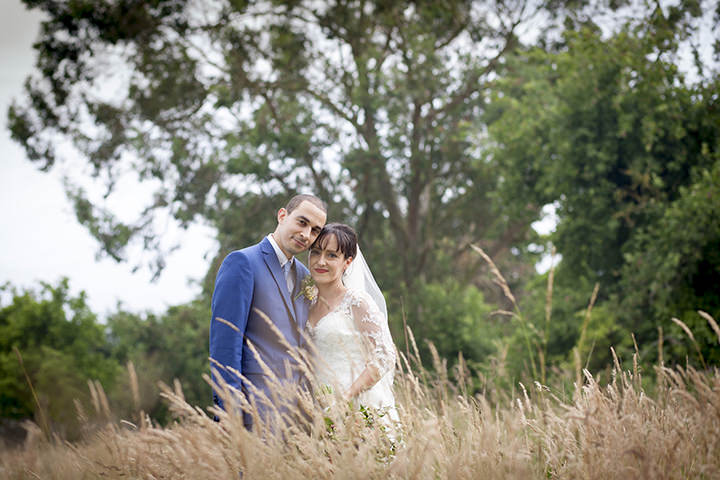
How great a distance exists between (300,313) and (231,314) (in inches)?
19.2

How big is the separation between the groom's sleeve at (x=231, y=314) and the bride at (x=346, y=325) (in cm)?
46

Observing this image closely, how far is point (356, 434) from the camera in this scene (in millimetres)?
2367

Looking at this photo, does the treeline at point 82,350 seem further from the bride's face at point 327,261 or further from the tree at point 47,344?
the bride's face at point 327,261

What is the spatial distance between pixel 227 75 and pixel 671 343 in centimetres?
1098

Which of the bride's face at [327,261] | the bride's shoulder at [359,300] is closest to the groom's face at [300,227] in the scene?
the bride's face at [327,261]

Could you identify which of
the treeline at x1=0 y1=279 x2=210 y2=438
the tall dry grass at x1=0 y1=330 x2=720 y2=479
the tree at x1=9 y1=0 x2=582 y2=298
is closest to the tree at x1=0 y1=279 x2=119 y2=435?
the treeline at x1=0 y1=279 x2=210 y2=438

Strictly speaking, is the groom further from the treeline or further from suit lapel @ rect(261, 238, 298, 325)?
the treeline

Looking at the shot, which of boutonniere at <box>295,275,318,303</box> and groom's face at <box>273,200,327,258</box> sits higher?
groom's face at <box>273,200,327,258</box>

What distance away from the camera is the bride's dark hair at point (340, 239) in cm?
347

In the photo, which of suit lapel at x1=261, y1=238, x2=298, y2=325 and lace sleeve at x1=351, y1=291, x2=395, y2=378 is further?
suit lapel at x1=261, y1=238, x2=298, y2=325

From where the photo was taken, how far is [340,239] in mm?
3475

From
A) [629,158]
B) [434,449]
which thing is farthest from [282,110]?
[434,449]

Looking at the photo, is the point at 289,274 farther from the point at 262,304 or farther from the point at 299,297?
the point at 262,304

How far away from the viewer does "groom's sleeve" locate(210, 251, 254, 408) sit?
2.92m
